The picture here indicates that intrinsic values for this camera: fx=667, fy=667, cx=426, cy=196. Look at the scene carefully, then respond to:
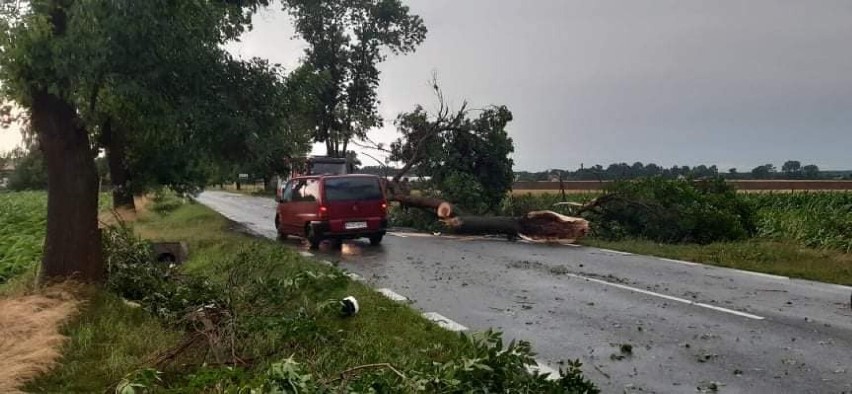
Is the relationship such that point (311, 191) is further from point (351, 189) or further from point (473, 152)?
point (473, 152)

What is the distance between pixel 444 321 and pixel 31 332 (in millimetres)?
4097

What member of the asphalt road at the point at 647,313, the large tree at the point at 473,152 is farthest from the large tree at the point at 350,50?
the asphalt road at the point at 647,313

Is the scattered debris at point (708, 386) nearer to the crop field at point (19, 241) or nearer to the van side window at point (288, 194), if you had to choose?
the crop field at point (19, 241)

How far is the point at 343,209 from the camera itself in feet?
52.1

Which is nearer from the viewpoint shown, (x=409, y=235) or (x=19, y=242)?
(x=19, y=242)

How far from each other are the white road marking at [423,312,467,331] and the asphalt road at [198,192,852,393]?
153mm

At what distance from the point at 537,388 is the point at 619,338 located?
2.84 metres

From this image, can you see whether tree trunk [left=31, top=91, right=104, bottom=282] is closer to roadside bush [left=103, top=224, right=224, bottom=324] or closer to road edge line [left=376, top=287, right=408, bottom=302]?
roadside bush [left=103, top=224, right=224, bottom=324]

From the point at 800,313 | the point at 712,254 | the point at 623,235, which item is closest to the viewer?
the point at 800,313

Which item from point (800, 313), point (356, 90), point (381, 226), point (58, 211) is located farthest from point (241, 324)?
point (356, 90)

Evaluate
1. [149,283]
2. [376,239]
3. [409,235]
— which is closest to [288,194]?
[376,239]

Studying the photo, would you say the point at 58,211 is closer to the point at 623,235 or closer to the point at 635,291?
the point at 635,291

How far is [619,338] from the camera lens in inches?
269

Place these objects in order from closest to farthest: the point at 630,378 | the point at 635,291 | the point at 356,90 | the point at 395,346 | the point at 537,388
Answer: the point at 537,388
the point at 630,378
the point at 395,346
the point at 635,291
the point at 356,90
